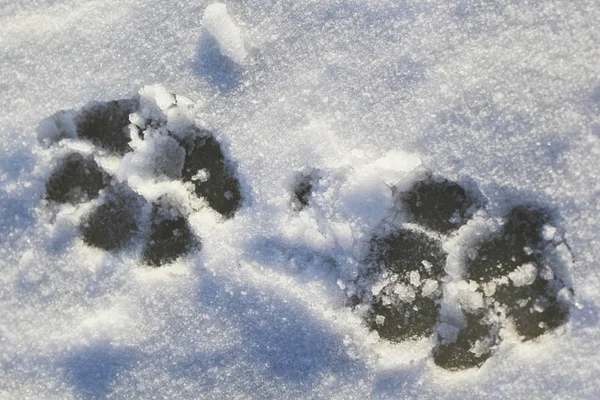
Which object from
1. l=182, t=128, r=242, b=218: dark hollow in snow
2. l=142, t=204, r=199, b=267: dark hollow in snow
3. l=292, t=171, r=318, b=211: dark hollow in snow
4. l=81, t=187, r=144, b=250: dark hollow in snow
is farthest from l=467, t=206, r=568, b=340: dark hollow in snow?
l=81, t=187, r=144, b=250: dark hollow in snow

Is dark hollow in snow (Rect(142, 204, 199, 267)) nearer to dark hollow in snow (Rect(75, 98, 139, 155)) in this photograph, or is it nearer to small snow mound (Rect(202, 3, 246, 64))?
dark hollow in snow (Rect(75, 98, 139, 155))

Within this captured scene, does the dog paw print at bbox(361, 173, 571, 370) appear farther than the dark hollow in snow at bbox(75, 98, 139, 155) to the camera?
No

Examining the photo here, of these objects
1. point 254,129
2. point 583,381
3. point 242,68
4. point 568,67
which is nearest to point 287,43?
point 242,68

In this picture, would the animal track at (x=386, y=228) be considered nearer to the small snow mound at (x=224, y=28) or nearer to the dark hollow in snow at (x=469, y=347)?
the dark hollow in snow at (x=469, y=347)

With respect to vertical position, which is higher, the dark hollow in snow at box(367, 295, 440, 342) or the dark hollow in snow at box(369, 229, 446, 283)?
the dark hollow in snow at box(369, 229, 446, 283)

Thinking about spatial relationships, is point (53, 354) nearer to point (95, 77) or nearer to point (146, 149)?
point (146, 149)

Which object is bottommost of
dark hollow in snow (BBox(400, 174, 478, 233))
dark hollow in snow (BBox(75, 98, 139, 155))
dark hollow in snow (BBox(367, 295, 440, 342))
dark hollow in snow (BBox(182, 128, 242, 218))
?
dark hollow in snow (BBox(367, 295, 440, 342))

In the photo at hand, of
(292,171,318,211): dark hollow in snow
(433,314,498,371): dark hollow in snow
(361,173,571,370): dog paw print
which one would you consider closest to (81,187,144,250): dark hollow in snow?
(292,171,318,211): dark hollow in snow

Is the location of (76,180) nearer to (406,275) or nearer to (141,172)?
(141,172)
